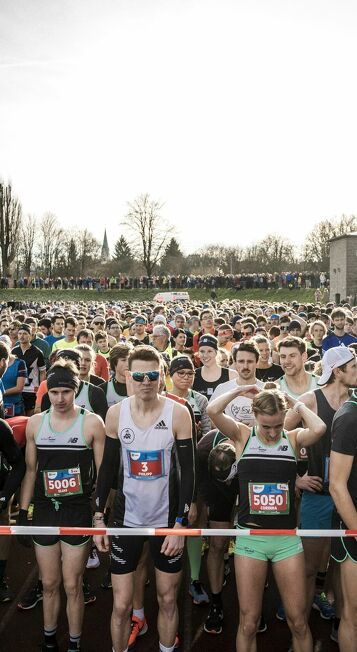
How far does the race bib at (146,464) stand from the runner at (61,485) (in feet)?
1.41

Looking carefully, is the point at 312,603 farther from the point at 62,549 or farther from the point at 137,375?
the point at 137,375

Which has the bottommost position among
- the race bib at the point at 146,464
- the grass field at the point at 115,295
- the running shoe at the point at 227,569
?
the running shoe at the point at 227,569

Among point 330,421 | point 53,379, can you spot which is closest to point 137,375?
point 53,379

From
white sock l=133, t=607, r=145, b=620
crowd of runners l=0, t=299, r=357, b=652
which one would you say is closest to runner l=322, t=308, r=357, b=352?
crowd of runners l=0, t=299, r=357, b=652

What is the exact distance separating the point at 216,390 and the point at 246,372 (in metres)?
0.47

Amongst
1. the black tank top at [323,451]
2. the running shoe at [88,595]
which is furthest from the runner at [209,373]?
the running shoe at [88,595]

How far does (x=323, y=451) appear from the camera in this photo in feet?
14.3

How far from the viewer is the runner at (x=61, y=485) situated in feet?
12.9

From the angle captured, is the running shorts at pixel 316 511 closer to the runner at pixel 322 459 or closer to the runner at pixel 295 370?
the runner at pixel 322 459

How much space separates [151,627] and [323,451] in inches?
80.1

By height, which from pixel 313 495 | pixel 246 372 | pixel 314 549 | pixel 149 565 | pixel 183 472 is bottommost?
pixel 149 565

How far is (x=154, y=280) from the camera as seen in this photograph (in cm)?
5738

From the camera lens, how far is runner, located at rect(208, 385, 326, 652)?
3.50m

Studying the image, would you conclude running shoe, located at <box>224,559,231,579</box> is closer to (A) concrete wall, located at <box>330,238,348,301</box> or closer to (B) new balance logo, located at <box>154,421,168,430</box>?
(B) new balance logo, located at <box>154,421,168,430</box>
